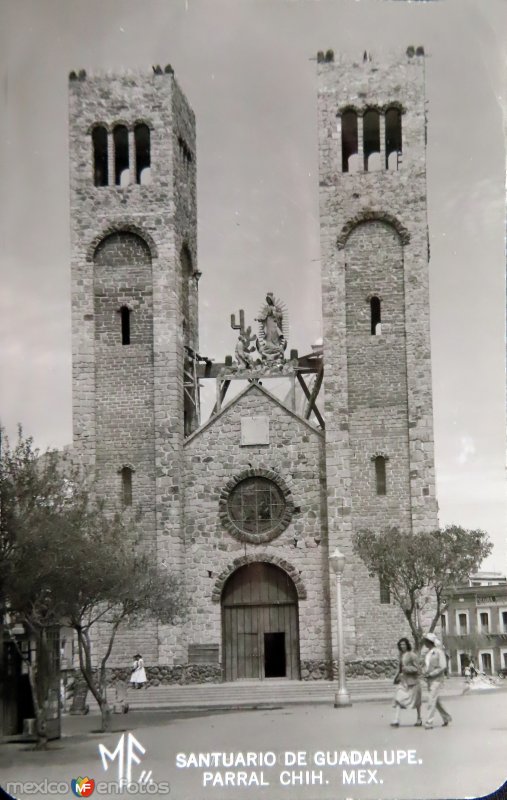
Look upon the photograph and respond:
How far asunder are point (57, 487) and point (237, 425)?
52.9ft

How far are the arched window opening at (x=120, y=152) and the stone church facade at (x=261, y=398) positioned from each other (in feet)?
0.24

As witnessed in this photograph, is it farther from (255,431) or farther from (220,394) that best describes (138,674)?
(220,394)

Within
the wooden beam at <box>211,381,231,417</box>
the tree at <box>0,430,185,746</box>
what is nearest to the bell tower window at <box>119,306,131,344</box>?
the wooden beam at <box>211,381,231,417</box>

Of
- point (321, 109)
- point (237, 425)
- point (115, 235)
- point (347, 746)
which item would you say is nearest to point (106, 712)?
point (347, 746)

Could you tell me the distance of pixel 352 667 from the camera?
35812 mm

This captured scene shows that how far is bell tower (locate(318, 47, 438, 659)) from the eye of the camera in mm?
36531

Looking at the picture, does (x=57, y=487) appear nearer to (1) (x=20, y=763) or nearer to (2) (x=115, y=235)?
(1) (x=20, y=763)

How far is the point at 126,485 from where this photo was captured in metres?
37.7

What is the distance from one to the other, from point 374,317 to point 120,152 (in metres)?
9.22

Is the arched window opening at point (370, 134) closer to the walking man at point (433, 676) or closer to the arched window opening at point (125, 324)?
the arched window opening at point (125, 324)

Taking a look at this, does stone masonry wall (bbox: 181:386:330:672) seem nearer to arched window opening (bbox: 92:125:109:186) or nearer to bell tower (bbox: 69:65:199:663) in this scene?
bell tower (bbox: 69:65:199:663)

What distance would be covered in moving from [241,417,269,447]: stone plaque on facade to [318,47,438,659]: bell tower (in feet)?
7.18

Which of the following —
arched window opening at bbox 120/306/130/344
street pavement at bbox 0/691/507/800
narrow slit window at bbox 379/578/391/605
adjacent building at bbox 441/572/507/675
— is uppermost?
arched window opening at bbox 120/306/130/344

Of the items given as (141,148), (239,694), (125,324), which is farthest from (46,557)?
(141,148)
